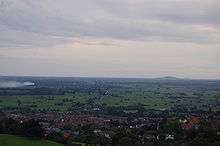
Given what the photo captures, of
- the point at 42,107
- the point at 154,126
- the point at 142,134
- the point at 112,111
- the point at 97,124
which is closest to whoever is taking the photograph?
the point at 142,134

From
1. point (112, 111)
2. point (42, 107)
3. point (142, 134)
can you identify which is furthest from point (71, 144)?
point (42, 107)

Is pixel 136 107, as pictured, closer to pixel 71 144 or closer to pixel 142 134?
pixel 142 134

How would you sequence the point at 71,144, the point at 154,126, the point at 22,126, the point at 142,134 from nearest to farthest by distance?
1. the point at 71,144
2. the point at 22,126
3. the point at 142,134
4. the point at 154,126

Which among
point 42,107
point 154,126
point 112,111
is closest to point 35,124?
point 154,126

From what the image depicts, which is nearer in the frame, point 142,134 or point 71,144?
point 71,144

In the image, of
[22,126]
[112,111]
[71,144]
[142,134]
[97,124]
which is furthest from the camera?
[112,111]

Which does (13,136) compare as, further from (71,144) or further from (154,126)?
(154,126)

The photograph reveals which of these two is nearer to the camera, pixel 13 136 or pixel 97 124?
pixel 13 136

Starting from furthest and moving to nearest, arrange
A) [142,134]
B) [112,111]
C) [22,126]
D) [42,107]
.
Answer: [42,107] → [112,111] → [142,134] → [22,126]
